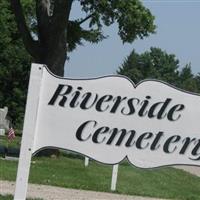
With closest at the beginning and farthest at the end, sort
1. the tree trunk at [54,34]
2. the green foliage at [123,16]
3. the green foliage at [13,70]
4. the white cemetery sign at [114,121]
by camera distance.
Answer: the white cemetery sign at [114,121]
the tree trunk at [54,34]
the green foliage at [123,16]
the green foliage at [13,70]

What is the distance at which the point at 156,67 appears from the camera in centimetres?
12650

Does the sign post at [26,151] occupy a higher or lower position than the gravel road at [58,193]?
higher

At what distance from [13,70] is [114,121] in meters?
48.7

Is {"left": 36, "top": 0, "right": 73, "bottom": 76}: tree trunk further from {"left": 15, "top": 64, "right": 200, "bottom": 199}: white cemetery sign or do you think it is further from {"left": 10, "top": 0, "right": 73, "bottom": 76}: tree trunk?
{"left": 15, "top": 64, "right": 200, "bottom": 199}: white cemetery sign

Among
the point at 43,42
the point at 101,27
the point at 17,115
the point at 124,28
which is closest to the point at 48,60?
the point at 43,42

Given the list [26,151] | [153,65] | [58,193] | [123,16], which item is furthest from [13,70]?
[153,65]

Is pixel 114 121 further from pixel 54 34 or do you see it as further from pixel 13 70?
pixel 13 70

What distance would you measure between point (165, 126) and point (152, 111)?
0.20 m

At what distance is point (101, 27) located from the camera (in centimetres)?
2945

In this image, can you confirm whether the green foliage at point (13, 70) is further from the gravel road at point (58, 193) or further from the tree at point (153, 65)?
the tree at point (153, 65)

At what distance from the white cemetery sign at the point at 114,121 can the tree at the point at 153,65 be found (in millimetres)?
111323

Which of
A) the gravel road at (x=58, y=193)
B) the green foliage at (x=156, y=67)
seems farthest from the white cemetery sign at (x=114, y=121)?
the green foliage at (x=156, y=67)

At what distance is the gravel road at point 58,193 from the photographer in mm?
10575

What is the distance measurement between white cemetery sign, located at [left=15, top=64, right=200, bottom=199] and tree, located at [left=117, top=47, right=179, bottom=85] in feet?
365
